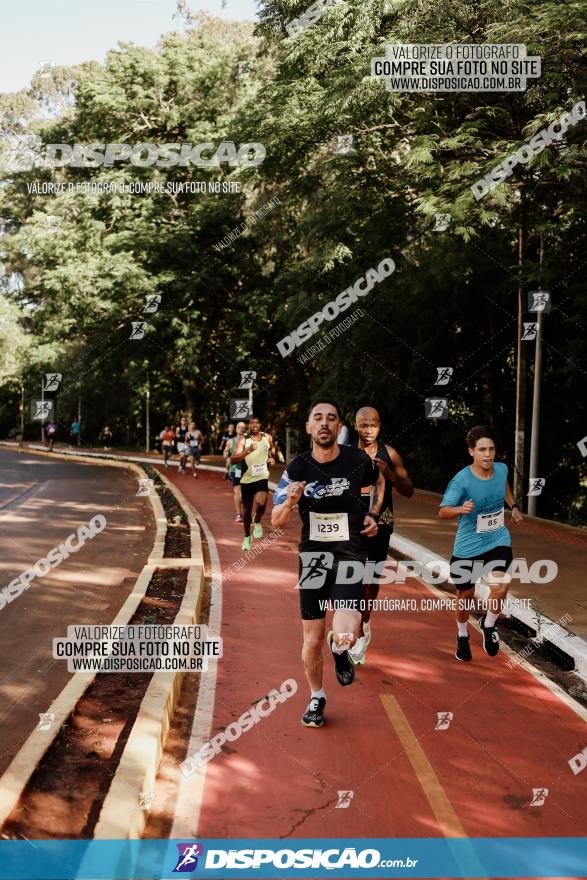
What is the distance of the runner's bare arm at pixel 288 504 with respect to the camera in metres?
5.75

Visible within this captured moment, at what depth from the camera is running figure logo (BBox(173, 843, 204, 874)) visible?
14.6ft

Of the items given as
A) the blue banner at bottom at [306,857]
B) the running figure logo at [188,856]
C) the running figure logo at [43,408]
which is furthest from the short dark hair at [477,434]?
the running figure logo at [43,408]

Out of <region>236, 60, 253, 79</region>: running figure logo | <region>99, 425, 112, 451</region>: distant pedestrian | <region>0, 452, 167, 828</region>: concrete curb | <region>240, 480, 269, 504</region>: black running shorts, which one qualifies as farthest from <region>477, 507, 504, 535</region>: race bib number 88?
<region>99, 425, 112, 451</region>: distant pedestrian

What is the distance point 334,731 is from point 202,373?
1374 inches

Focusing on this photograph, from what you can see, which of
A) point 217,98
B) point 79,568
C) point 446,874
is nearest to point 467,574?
point 446,874

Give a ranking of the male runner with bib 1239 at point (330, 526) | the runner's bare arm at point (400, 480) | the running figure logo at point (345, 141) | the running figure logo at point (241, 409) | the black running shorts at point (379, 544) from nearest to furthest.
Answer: the male runner with bib 1239 at point (330, 526) → the runner's bare arm at point (400, 480) → the black running shorts at point (379, 544) → the running figure logo at point (345, 141) → the running figure logo at point (241, 409)

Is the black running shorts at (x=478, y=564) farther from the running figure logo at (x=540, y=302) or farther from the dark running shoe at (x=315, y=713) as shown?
the running figure logo at (x=540, y=302)

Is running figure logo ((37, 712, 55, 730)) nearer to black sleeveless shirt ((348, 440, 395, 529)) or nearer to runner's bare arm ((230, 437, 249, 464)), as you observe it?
black sleeveless shirt ((348, 440, 395, 529))

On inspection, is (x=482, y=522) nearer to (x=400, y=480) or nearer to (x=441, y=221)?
(x=400, y=480)

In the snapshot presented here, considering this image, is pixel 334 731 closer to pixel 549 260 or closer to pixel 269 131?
pixel 549 260

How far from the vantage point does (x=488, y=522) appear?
7707mm

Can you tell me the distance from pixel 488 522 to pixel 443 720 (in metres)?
1.87

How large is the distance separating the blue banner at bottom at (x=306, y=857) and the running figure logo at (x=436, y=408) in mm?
19207

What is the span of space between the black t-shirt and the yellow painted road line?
4.29 feet
